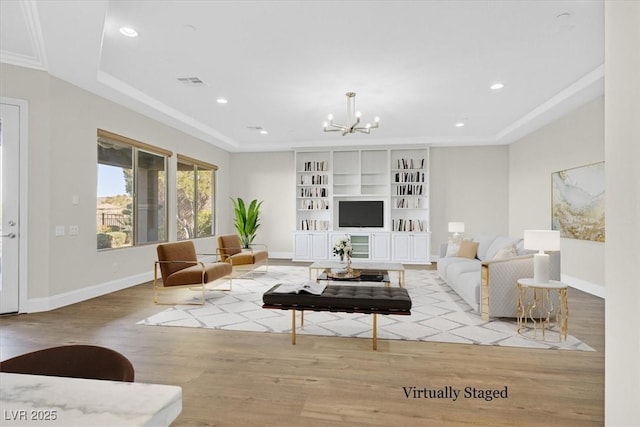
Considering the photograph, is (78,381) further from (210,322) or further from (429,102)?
(429,102)

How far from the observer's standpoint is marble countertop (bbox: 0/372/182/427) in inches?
22.4

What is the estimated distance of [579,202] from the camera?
5.51 m

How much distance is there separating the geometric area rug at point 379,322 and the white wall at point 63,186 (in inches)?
43.0

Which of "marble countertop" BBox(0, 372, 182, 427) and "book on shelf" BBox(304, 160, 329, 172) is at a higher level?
"book on shelf" BBox(304, 160, 329, 172)

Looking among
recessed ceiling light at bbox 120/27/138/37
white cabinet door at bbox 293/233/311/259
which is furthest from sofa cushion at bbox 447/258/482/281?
recessed ceiling light at bbox 120/27/138/37


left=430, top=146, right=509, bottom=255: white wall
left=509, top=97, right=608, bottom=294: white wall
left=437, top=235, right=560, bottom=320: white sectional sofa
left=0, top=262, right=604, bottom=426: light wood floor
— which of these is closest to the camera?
left=0, top=262, right=604, bottom=426: light wood floor

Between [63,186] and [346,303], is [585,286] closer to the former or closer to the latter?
[346,303]

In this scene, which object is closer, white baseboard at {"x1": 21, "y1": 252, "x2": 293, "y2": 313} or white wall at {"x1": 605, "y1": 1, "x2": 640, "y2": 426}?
white wall at {"x1": 605, "y1": 1, "x2": 640, "y2": 426}

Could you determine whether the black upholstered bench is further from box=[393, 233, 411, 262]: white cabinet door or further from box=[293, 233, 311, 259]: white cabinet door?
box=[293, 233, 311, 259]: white cabinet door

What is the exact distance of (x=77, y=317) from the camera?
390cm

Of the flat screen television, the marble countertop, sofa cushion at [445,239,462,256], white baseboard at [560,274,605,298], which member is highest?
the flat screen television

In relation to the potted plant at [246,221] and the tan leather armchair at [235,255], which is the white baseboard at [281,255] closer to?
the potted plant at [246,221]

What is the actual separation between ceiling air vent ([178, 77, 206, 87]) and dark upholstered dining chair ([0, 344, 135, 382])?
4.24 metres

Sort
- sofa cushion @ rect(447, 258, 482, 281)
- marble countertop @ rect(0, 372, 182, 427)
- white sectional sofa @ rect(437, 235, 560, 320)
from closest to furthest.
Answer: marble countertop @ rect(0, 372, 182, 427) → white sectional sofa @ rect(437, 235, 560, 320) → sofa cushion @ rect(447, 258, 482, 281)
